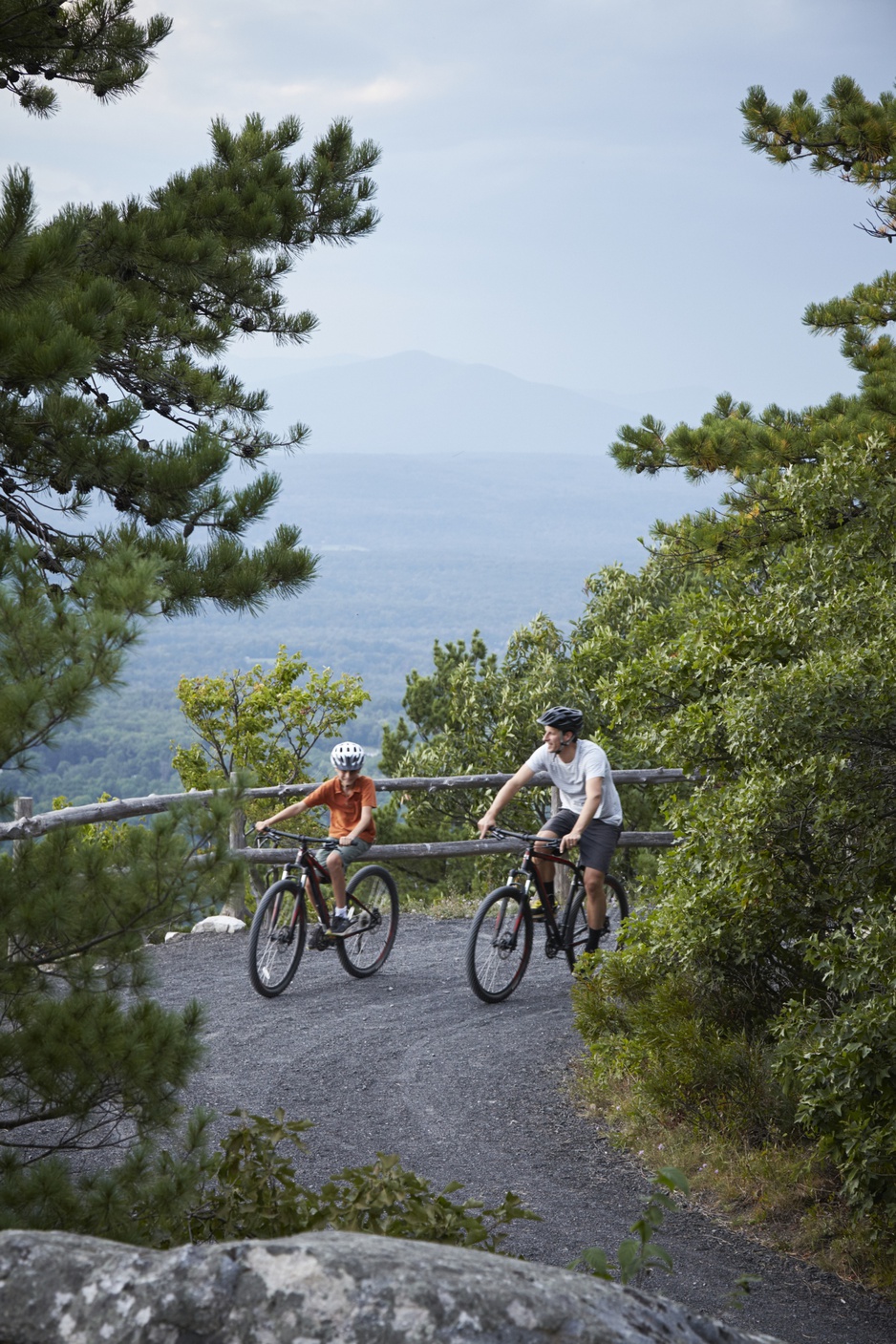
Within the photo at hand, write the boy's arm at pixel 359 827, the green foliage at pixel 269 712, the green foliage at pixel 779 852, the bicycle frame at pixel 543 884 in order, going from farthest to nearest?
the green foliage at pixel 269 712
the boy's arm at pixel 359 827
the bicycle frame at pixel 543 884
the green foliage at pixel 779 852

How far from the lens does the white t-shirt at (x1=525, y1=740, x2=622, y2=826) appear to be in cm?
799

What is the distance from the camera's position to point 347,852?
28.6 feet

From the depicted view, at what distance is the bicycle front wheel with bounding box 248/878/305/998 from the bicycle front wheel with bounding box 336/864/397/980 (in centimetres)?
46

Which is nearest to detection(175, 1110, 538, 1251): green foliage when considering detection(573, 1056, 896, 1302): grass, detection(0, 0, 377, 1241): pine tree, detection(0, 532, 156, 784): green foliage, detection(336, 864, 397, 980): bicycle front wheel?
detection(0, 0, 377, 1241): pine tree

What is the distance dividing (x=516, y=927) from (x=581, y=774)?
121cm

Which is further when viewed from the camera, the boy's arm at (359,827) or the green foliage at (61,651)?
the boy's arm at (359,827)

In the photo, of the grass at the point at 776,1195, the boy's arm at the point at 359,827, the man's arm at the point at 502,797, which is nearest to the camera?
the grass at the point at 776,1195

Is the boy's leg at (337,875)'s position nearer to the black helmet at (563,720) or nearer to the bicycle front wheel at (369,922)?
the bicycle front wheel at (369,922)

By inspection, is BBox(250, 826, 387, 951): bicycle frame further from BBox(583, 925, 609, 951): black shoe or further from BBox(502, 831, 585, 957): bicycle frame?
BBox(583, 925, 609, 951): black shoe

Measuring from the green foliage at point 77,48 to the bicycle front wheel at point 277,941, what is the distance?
5.40m

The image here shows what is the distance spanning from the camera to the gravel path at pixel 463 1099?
4.56 meters

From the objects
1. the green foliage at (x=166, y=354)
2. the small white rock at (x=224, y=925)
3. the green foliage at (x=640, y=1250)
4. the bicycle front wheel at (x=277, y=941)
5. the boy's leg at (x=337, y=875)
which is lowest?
the small white rock at (x=224, y=925)

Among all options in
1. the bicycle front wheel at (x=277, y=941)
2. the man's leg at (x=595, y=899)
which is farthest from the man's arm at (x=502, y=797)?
the bicycle front wheel at (x=277, y=941)

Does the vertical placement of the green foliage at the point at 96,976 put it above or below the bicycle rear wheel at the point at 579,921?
above
